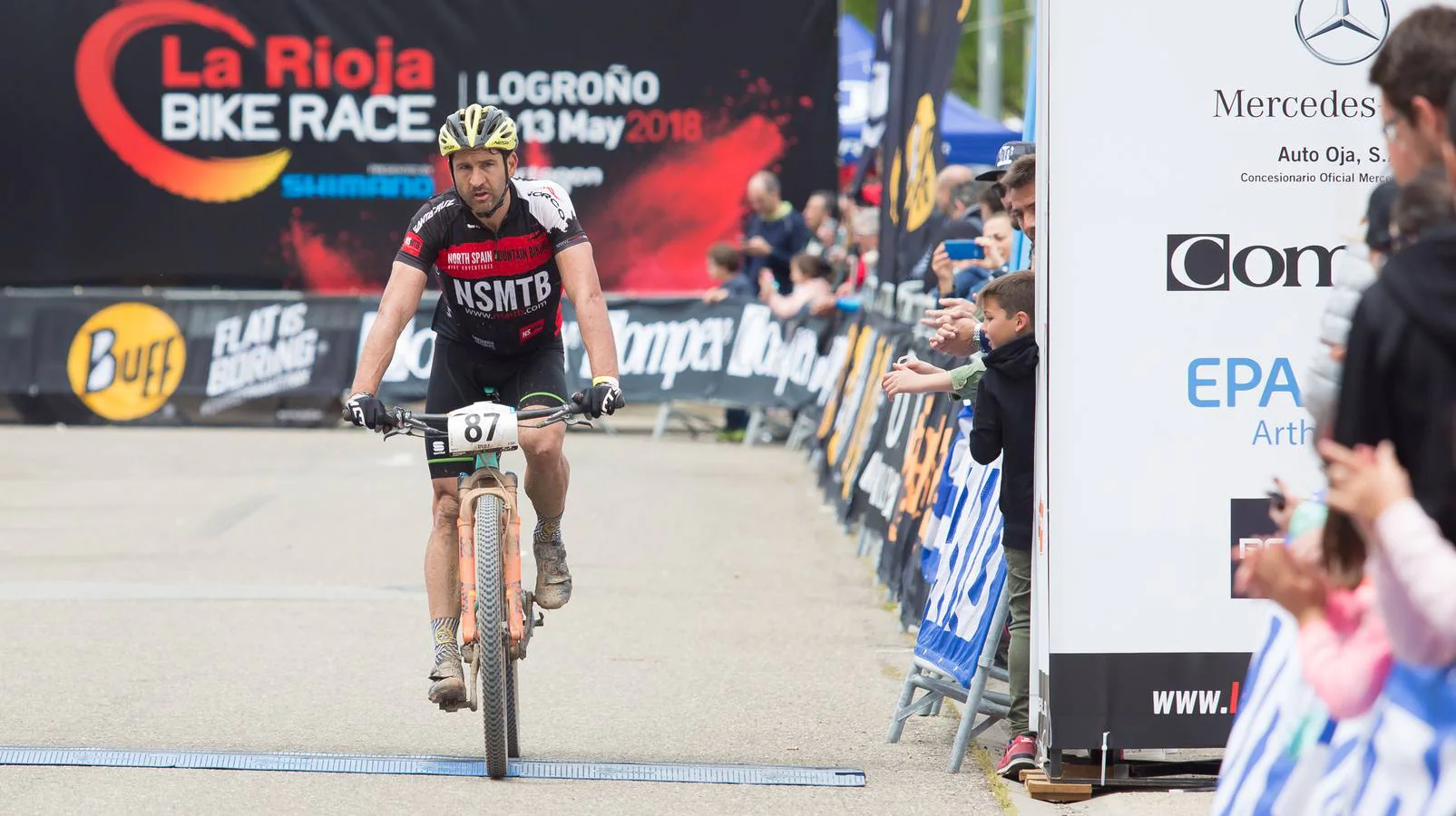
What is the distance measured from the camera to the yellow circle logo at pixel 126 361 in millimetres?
18609

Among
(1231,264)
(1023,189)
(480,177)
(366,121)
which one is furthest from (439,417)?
(366,121)

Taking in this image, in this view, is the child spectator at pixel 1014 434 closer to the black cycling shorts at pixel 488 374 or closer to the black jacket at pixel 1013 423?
the black jacket at pixel 1013 423

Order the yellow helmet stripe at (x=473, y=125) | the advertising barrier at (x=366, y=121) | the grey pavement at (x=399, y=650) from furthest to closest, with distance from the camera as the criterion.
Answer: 1. the advertising barrier at (x=366, y=121)
2. the yellow helmet stripe at (x=473, y=125)
3. the grey pavement at (x=399, y=650)

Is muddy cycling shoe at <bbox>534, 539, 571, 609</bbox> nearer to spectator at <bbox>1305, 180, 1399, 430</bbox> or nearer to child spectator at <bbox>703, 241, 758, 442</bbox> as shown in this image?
spectator at <bbox>1305, 180, 1399, 430</bbox>

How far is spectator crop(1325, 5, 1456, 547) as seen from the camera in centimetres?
281

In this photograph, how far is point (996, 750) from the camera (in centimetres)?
675

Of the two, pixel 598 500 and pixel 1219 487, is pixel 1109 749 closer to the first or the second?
pixel 1219 487

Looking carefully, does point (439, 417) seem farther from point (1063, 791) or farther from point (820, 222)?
point (820, 222)

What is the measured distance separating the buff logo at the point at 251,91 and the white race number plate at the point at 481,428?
14698 millimetres

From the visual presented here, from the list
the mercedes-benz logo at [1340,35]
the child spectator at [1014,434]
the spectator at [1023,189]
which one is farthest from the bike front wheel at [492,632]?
the mercedes-benz logo at [1340,35]

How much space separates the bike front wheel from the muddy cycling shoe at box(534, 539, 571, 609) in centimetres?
58

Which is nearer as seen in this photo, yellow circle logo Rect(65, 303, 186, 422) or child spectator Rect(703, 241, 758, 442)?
child spectator Rect(703, 241, 758, 442)

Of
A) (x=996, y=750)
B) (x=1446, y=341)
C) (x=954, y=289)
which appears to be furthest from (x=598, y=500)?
(x=1446, y=341)

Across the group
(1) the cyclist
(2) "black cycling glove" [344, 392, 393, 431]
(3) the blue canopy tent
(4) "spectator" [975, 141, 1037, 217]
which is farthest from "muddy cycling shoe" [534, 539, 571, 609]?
(3) the blue canopy tent
